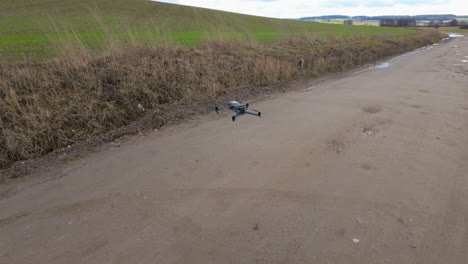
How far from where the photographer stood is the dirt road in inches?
110

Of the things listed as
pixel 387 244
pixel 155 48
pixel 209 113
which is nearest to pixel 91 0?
pixel 155 48

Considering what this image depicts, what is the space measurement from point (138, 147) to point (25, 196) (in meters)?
1.85

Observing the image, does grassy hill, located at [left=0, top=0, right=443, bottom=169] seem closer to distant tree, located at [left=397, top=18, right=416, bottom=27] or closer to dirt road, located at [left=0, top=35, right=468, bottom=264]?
dirt road, located at [left=0, top=35, right=468, bottom=264]

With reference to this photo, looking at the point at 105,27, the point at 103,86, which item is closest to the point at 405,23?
the point at 105,27

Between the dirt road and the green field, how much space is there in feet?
23.9

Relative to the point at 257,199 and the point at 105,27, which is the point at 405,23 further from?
the point at 257,199

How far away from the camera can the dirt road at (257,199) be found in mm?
2791

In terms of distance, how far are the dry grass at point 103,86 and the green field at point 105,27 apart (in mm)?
2038

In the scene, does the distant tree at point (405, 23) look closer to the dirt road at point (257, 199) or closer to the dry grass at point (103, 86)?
the dry grass at point (103, 86)

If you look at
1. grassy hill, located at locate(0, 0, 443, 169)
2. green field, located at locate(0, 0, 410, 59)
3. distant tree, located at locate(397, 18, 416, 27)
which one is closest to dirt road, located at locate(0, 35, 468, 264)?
grassy hill, located at locate(0, 0, 443, 169)

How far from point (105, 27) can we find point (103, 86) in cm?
431

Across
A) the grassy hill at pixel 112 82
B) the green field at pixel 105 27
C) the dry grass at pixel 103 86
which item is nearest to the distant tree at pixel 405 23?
the green field at pixel 105 27

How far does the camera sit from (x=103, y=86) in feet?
24.2

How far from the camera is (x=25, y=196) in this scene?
12.0 feet
